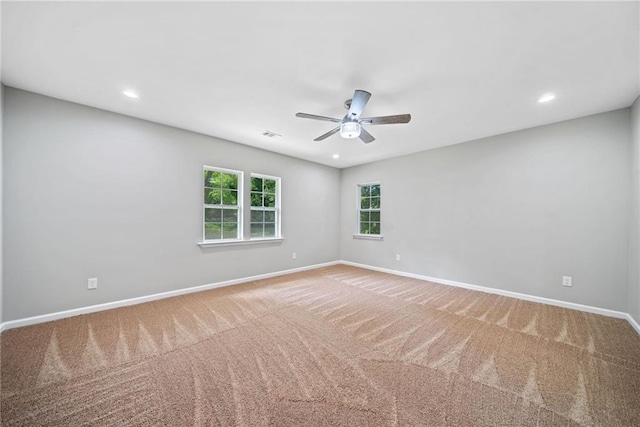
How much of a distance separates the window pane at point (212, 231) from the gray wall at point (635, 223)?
18.3 ft

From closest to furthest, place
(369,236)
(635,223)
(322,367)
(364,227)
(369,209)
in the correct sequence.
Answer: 1. (322,367)
2. (635,223)
3. (369,236)
4. (369,209)
5. (364,227)

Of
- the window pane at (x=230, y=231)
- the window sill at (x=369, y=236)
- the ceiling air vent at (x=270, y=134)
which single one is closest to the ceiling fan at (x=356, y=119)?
the ceiling air vent at (x=270, y=134)

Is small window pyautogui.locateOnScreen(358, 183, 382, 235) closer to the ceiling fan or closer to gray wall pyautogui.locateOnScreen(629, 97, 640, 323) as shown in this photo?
the ceiling fan

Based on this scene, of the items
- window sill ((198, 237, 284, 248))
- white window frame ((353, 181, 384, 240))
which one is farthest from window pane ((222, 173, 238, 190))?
white window frame ((353, 181, 384, 240))

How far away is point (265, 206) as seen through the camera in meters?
4.87

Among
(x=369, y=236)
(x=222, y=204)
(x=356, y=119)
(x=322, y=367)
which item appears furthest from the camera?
(x=369, y=236)

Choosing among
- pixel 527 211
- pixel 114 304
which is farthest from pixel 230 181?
pixel 527 211

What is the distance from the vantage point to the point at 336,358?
2.07 metres

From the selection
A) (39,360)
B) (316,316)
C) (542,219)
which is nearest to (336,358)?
(316,316)

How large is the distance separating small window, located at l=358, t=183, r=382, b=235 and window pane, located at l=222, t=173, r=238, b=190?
304 cm

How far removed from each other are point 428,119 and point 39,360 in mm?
4827

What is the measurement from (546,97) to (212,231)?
196 inches

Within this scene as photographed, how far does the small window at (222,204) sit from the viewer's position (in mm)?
4086

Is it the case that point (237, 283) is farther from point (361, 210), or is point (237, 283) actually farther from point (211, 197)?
point (361, 210)
